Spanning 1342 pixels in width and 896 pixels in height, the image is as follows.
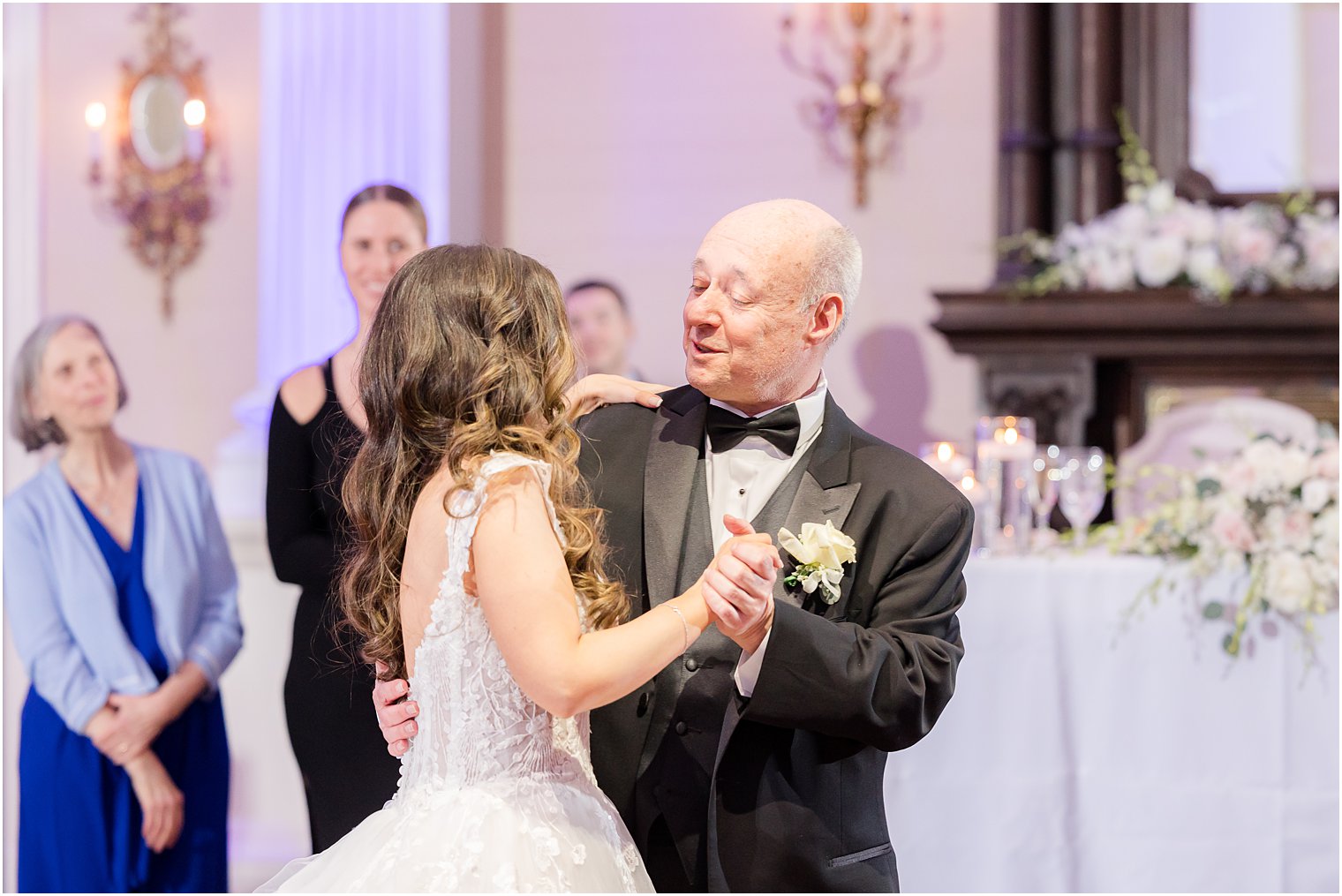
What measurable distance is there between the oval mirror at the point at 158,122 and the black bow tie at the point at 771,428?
4250 millimetres

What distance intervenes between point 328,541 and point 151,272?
3.04 meters

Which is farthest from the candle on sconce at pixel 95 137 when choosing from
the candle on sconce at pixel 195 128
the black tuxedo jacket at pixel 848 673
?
the black tuxedo jacket at pixel 848 673

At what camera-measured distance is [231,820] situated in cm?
538

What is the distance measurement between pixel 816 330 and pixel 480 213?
4.03 m

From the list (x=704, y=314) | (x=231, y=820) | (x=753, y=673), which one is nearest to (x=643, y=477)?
(x=704, y=314)

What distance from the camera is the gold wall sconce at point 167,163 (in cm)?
599

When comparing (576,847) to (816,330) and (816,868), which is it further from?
(816,330)

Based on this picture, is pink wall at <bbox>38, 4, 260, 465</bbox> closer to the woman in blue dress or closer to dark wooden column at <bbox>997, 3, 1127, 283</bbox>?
the woman in blue dress

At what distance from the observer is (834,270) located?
8.39 ft

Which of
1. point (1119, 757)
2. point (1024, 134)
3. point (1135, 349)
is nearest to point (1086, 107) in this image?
point (1024, 134)

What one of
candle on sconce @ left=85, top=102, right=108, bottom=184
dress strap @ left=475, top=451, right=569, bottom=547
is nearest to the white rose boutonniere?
dress strap @ left=475, top=451, right=569, bottom=547

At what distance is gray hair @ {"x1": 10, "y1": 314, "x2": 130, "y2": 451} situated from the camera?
4.27 metres

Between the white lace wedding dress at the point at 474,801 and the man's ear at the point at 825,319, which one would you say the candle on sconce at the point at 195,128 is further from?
the white lace wedding dress at the point at 474,801

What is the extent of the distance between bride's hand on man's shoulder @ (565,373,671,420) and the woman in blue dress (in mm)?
2115
